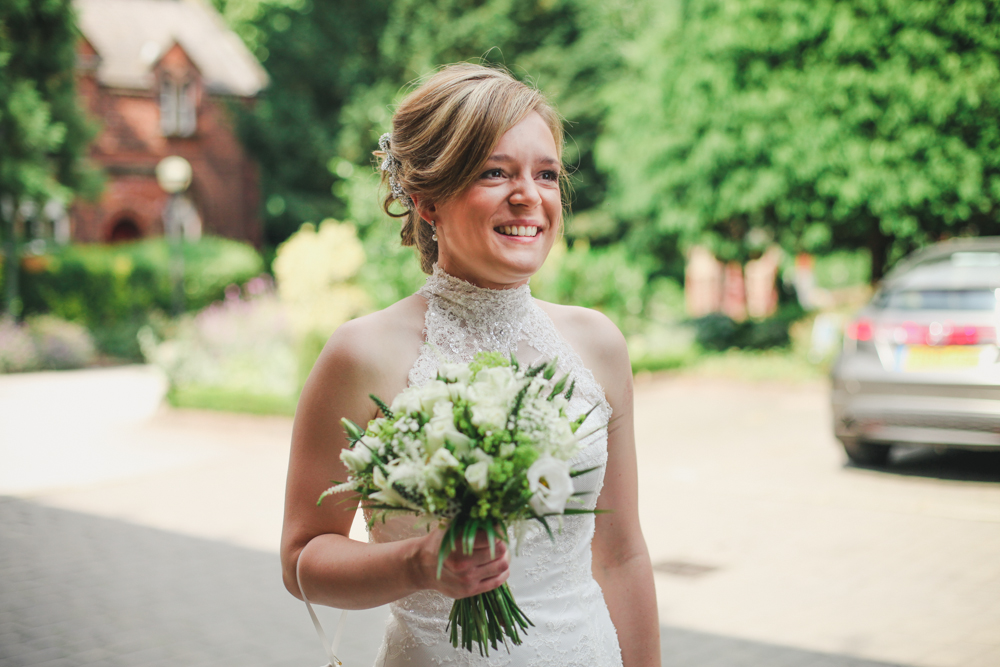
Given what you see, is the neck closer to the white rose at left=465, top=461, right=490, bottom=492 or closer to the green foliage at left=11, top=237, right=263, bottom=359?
the white rose at left=465, top=461, right=490, bottom=492

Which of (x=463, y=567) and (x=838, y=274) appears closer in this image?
(x=463, y=567)

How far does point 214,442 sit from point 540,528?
10261mm

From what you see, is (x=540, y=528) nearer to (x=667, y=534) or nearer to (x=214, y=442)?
(x=667, y=534)

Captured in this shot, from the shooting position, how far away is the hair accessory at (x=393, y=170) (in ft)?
6.91

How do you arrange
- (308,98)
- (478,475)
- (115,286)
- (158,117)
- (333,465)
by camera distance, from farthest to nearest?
1. (158,117)
2. (308,98)
3. (115,286)
4. (333,465)
5. (478,475)

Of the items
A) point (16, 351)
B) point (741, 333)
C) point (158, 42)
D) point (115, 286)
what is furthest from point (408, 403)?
point (158, 42)

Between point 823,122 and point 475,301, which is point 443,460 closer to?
point 475,301

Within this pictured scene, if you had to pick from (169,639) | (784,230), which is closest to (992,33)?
(784,230)

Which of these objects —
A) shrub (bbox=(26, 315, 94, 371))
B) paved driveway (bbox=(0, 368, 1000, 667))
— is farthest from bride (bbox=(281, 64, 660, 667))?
shrub (bbox=(26, 315, 94, 371))

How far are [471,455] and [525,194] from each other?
662mm

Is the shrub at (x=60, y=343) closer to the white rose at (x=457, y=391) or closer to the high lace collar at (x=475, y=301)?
the high lace collar at (x=475, y=301)

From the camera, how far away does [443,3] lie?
84.6 ft

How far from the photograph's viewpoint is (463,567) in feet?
4.67

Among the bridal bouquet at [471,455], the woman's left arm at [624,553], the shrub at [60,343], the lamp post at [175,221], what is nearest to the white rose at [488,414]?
the bridal bouquet at [471,455]
